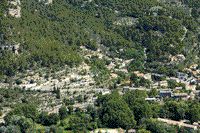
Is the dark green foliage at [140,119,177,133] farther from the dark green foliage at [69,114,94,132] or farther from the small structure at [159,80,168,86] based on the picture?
the small structure at [159,80,168,86]

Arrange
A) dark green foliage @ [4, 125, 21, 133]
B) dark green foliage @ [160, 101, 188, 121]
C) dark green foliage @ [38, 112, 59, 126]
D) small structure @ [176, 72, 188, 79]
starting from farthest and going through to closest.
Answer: small structure @ [176, 72, 188, 79] → dark green foliage @ [160, 101, 188, 121] → dark green foliage @ [38, 112, 59, 126] → dark green foliage @ [4, 125, 21, 133]

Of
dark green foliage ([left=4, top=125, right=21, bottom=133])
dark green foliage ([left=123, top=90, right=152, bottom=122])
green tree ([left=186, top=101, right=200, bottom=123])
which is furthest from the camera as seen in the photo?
green tree ([left=186, top=101, right=200, bottom=123])

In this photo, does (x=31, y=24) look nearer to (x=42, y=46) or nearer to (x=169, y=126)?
(x=42, y=46)

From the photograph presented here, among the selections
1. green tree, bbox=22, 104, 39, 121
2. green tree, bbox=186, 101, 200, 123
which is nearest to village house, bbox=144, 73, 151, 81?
green tree, bbox=186, 101, 200, 123

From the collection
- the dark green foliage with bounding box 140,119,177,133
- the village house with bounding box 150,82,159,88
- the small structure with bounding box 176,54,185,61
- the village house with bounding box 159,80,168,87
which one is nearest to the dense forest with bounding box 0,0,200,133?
the dark green foliage with bounding box 140,119,177,133

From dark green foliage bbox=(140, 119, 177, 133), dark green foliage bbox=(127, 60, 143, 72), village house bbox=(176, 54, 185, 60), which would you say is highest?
village house bbox=(176, 54, 185, 60)

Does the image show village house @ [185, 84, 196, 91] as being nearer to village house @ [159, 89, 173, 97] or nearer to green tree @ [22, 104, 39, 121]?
village house @ [159, 89, 173, 97]

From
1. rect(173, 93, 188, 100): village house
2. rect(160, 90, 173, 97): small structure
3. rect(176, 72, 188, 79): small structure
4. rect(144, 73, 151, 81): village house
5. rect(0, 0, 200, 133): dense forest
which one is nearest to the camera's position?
rect(0, 0, 200, 133): dense forest

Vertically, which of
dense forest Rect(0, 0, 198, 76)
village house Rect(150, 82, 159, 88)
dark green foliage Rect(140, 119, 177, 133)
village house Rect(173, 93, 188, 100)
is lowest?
dark green foliage Rect(140, 119, 177, 133)

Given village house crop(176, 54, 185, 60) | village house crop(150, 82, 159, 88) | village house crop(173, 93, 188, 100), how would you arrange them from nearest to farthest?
village house crop(173, 93, 188, 100)
village house crop(150, 82, 159, 88)
village house crop(176, 54, 185, 60)

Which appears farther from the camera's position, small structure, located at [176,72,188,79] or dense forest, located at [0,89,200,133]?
small structure, located at [176,72,188,79]

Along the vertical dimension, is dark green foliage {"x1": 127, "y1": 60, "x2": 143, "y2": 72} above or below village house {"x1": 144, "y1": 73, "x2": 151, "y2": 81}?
above

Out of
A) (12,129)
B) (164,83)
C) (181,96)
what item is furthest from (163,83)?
(12,129)
